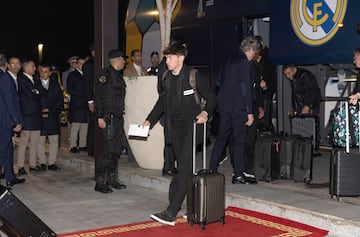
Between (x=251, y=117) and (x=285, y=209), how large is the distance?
128 cm

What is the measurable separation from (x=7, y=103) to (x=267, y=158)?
134 inches

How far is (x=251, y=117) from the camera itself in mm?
6492

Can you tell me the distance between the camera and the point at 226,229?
5379 millimetres

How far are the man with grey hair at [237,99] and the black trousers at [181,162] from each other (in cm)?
129

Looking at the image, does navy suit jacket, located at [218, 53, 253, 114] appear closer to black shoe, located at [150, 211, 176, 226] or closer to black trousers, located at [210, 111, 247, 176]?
black trousers, located at [210, 111, 247, 176]

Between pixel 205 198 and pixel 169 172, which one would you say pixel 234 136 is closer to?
pixel 169 172

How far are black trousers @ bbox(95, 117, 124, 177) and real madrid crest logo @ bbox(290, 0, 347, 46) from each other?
3339mm

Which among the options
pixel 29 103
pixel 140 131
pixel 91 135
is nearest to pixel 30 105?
pixel 29 103

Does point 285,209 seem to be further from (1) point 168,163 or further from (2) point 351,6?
(2) point 351,6

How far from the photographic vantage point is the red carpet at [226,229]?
17.1ft

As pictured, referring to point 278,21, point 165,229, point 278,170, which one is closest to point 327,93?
point 278,21

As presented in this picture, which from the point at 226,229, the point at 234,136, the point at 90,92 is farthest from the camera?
the point at 90,92

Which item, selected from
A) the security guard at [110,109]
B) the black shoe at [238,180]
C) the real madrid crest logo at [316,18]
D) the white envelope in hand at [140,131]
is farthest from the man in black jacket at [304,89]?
the white envelope in hand at [140,131]

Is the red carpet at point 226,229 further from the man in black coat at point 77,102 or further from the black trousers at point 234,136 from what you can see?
the man in black coat at point 77,102
